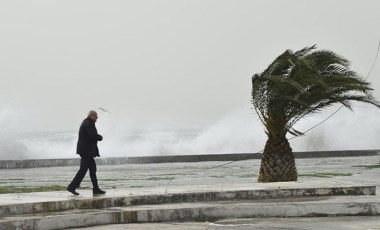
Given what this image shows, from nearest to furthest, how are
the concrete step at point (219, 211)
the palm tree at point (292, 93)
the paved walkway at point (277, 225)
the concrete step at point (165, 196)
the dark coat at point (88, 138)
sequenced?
1. the paved walkway at point (277, 225)
2. the concrete step at point (219, 211)
3. the concrete step at point (165, 196)
4. the dark coat at point (88, 138)
5. the palm tree at point (292, 93)

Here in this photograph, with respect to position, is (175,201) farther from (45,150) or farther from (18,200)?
(45,150)

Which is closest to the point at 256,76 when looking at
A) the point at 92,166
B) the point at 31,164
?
the point at 92,166

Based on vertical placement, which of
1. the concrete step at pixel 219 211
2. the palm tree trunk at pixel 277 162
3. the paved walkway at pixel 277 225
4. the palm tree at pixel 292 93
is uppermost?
the palm tree at pixel 292 93

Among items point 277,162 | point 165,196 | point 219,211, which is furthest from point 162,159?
point 219,211

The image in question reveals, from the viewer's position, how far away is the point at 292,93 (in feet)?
60.4

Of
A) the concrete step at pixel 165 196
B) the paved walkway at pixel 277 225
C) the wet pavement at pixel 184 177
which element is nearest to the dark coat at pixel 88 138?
the concrete step at pixel 165 196

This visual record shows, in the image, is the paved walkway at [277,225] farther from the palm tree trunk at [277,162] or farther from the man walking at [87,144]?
the palm tree trunk at [277,162]

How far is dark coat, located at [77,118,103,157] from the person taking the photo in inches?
514

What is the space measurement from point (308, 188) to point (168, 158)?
46.6 metres

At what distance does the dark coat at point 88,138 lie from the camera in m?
13.1

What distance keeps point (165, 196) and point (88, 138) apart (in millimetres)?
1635

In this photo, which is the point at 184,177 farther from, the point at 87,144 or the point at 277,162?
the point at 87,144

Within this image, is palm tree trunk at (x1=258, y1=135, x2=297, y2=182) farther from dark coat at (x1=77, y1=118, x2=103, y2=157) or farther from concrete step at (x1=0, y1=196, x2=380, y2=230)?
dark coat at (x1=77, y1=118, x2=103, y2=157)

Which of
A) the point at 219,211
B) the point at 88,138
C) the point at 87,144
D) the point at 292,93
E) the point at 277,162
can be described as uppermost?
the point at 292,93
